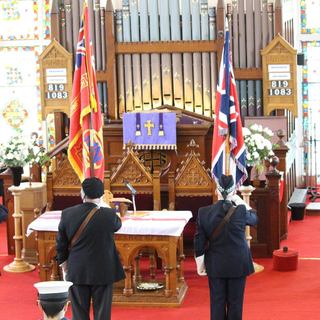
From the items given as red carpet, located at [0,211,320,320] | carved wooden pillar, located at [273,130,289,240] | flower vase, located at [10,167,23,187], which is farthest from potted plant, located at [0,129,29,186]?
carved wooden pillar, located at [273,130,289,240]

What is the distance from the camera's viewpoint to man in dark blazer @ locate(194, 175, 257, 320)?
785 centimetres

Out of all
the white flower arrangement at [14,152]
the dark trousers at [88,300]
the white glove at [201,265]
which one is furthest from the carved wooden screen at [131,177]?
the dark trousers at [88,300]

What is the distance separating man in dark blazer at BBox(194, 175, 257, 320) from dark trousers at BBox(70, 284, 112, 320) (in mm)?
929

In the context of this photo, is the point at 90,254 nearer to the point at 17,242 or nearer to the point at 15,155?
the point at 17,242

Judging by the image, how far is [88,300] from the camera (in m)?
7.93

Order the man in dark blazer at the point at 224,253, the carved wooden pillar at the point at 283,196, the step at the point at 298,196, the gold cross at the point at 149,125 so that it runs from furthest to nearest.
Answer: the step at the point at 298,196, the gold cross at the point at 149,125, the carved wooden pillar at the point at 283,196, the man in dark blazer at the point at 224,253

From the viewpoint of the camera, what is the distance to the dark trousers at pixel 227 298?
7.94 m

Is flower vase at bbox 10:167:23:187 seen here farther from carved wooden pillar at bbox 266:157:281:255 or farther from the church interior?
carved wooden pillar at bbox 266:157:281:255

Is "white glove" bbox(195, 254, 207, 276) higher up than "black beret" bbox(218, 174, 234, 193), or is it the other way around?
"black beret" bbox(218, 174, 234, 193)

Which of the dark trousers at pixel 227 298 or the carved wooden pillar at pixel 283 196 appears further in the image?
the carved wooden pillar at pixel 283 196

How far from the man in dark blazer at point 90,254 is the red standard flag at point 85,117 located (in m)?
1.85

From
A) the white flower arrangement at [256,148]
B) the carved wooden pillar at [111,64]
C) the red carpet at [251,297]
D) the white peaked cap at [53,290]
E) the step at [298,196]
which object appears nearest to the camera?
the white peaked cap at [53,290]

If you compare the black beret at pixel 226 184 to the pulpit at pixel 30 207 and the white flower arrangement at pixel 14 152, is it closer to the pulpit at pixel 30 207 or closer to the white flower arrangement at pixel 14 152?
the white flower arrangement at pixel 14 152

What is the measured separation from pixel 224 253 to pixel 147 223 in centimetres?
200
